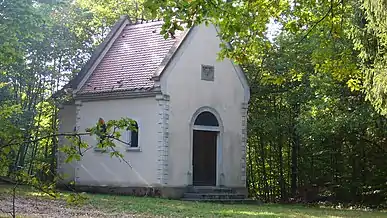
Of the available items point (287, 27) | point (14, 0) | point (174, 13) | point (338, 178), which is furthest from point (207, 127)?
point (174, 13)

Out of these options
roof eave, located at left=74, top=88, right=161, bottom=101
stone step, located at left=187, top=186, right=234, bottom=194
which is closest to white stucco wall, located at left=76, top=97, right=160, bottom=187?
roof eave, located at left=74, top=88, right=161, bottom=101

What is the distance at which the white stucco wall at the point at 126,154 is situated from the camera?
22.0 metres

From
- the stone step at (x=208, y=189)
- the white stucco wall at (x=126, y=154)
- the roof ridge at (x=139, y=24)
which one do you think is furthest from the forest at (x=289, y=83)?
the stone step at (x=208, y=189)

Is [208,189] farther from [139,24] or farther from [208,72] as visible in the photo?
[139,24]

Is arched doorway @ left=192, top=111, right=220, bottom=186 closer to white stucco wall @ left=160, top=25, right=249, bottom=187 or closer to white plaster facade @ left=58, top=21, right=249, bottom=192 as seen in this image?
white plaster facade @ left=58, top=21, right=249, bottom=192

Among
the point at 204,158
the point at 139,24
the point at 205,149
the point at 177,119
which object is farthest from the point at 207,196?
the point at 139,24

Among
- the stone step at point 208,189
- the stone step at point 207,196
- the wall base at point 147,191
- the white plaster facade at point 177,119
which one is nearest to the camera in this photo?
the wall base at point 147,191

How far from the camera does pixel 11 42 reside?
66.4 ft

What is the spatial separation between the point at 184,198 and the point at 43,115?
37.1 ft

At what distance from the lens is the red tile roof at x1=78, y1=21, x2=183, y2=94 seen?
22938mm

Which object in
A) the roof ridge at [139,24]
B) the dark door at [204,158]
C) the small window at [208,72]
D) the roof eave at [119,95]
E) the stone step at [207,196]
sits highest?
the roof ridge at [139,24]

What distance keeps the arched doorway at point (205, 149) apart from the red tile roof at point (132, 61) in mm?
2724

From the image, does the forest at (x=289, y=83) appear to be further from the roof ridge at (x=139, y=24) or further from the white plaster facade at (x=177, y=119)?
the roof ridge at (x=139, y=24)

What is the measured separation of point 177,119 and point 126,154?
2.37 metres
